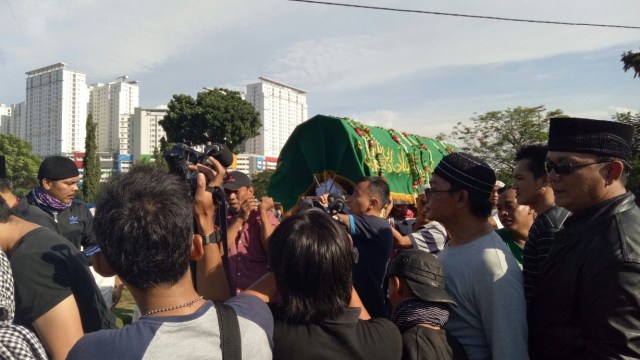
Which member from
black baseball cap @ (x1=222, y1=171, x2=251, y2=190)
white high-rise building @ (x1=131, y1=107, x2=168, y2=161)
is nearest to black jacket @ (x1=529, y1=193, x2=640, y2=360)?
black baseball cap @ (x1=222, y1=171, x2=251, y2=190)

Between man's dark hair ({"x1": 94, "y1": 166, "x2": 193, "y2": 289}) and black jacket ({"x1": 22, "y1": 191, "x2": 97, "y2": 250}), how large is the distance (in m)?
3.41

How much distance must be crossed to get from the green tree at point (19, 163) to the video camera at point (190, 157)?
1796 inches

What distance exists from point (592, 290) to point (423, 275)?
1.89 ft

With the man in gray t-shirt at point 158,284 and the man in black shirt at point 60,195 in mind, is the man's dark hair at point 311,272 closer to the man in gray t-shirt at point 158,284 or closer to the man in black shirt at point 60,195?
the man in gray t-shirt at point 158,284

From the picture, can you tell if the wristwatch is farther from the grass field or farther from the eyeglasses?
the grass field

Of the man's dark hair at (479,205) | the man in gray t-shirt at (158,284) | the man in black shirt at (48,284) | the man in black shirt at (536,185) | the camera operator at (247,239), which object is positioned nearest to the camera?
the man in gray t-shirt at (158,284)

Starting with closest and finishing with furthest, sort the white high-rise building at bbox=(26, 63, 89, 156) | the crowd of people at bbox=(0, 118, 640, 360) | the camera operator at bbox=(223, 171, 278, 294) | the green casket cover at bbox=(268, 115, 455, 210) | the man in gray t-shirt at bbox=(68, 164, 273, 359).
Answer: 1. the man in gray t-shirt at bbox=(68, 164, 273, 359)
2. the crowd of people at bbox=(0, 118, 640, 360)
3. the camera operator at bbox=(223, 171, 278, 294)
4. the green casket cover at bbox=(268, 115, 455, 210)
5. the white high-rise building at bbox=(26, 63, 89, 156)

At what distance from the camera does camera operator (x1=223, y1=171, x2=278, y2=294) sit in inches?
156

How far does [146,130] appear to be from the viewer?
3268 inches

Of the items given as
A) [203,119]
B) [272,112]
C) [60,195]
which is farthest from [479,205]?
[272,112]

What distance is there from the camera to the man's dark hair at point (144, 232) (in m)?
1.37

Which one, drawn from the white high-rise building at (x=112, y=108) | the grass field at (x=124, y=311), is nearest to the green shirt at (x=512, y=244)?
the grass field at (x=124, y=311)

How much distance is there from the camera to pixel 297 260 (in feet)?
5.48

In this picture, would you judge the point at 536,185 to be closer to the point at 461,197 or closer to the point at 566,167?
the point at 461,197
